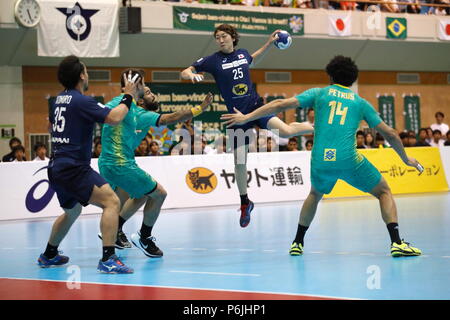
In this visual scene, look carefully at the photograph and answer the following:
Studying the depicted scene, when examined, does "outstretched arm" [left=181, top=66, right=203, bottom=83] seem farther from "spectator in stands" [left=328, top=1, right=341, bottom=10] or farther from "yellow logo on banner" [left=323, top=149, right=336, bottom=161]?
"spectator in stands" [left=328, top=1, right=341, bottom=10]

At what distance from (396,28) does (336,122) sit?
63.6 ft

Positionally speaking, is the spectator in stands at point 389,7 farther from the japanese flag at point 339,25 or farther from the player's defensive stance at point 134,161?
the player's defensive stance at point 134,161

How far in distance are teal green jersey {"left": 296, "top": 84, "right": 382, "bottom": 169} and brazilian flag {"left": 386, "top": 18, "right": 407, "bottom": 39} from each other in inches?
745

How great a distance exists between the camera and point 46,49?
64.6 feet

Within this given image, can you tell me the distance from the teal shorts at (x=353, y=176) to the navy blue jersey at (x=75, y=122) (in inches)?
99.0

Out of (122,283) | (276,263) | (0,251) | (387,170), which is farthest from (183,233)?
(387,170)

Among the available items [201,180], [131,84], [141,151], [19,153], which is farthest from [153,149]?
[131,84]

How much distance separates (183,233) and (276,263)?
391 cm

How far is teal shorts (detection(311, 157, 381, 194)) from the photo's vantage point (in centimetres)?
820

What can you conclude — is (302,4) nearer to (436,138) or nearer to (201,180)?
(436,138)

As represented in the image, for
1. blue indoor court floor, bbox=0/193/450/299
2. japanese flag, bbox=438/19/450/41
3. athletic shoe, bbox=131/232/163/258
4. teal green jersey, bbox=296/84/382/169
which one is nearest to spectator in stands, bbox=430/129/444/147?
japanese flag, bbox=438/19/450/41

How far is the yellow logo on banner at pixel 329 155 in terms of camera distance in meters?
8.13

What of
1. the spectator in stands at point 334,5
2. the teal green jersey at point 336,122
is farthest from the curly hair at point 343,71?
the spectator in stands at point 334,5

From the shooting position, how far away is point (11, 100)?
897 inches
